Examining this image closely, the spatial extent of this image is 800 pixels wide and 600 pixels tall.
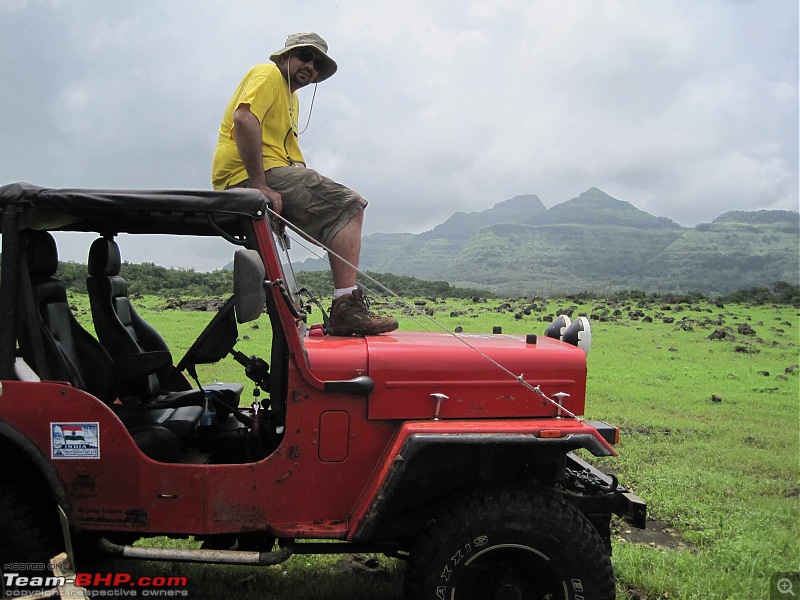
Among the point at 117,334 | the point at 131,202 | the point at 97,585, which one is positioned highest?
the point at 131,202

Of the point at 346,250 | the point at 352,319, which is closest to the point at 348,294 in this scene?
the point at 352,319

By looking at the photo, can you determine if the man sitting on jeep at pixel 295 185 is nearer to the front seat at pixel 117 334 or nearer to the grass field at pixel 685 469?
the grass field at pixel 685 469

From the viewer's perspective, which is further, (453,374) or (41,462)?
(453,374)

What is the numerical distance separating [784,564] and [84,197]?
5003 mm

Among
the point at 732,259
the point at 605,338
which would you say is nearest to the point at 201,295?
the point at 605,338

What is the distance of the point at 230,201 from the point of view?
10.9 feet

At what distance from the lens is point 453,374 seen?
3477mm

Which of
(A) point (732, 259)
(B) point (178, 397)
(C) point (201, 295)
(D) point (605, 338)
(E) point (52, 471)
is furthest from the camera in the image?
(A) point (732, 259)

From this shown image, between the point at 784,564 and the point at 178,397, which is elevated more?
the point at 178,397

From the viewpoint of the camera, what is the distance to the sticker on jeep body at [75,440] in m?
3.24

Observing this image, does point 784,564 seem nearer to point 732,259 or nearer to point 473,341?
point 473,341

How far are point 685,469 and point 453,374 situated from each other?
4.41m

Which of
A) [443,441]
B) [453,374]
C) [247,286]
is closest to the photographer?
[247,286]

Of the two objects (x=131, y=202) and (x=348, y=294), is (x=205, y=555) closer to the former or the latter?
(x=348, y=294)
